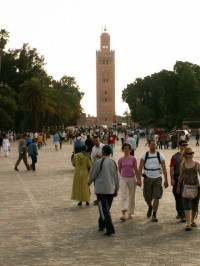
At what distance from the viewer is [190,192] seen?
10078 millimetres

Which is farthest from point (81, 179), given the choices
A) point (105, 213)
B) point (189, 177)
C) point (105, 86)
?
point (105, 86)

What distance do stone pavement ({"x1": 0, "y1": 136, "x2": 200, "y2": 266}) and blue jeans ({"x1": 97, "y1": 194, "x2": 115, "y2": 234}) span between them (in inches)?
6.2

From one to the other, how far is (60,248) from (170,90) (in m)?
86.4

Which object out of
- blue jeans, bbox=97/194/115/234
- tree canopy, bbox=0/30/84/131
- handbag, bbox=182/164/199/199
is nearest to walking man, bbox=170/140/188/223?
handbag, bbox=182/164/199/199

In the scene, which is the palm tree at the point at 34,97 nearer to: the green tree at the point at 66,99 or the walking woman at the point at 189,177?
the green tree at the point at 66,99

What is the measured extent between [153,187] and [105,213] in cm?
168

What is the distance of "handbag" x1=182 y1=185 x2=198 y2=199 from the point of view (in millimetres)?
10055

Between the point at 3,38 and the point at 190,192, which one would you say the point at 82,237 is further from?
the point at 3,38

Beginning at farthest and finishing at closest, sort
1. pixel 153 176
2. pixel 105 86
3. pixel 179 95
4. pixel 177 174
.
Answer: pixel 105 86, pixel 179 95, pixel 177 174, pixel 153 176

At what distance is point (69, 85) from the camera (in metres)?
128

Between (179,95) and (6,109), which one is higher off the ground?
(179,95)

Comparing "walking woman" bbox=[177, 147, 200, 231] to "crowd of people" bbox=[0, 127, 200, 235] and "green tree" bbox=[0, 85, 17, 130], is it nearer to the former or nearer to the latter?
"crowd of people" bbox=[0, 127, 200, 235]

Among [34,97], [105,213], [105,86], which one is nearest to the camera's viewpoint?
[105,213]

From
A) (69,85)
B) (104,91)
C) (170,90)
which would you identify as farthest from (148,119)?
(104,91)
